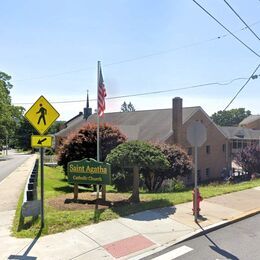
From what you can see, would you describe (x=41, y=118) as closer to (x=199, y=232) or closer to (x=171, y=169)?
(x=199, y=232)

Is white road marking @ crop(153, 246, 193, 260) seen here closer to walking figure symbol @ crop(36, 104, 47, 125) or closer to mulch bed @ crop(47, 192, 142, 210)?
mulch bed @ crop(47, 192, 142, 210)

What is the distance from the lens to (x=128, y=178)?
18.5 metres

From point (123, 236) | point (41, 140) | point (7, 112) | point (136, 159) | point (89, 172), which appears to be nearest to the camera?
point (123, 236)

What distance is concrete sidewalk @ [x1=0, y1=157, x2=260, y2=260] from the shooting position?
697 cm

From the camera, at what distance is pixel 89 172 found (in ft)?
35.5

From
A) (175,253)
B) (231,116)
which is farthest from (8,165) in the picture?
(231,116)

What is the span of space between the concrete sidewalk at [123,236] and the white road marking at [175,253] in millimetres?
265

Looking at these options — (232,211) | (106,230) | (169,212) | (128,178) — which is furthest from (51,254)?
(128,178)

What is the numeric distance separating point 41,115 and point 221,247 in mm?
4755

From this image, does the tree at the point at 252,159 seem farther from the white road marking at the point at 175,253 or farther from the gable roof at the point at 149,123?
the white road marking at the point at 175,253

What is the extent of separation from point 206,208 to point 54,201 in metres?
4.46

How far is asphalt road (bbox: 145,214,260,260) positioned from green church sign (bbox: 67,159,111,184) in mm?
3408

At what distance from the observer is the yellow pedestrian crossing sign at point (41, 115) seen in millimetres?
8383

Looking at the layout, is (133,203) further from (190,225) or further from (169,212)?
(190,225)
